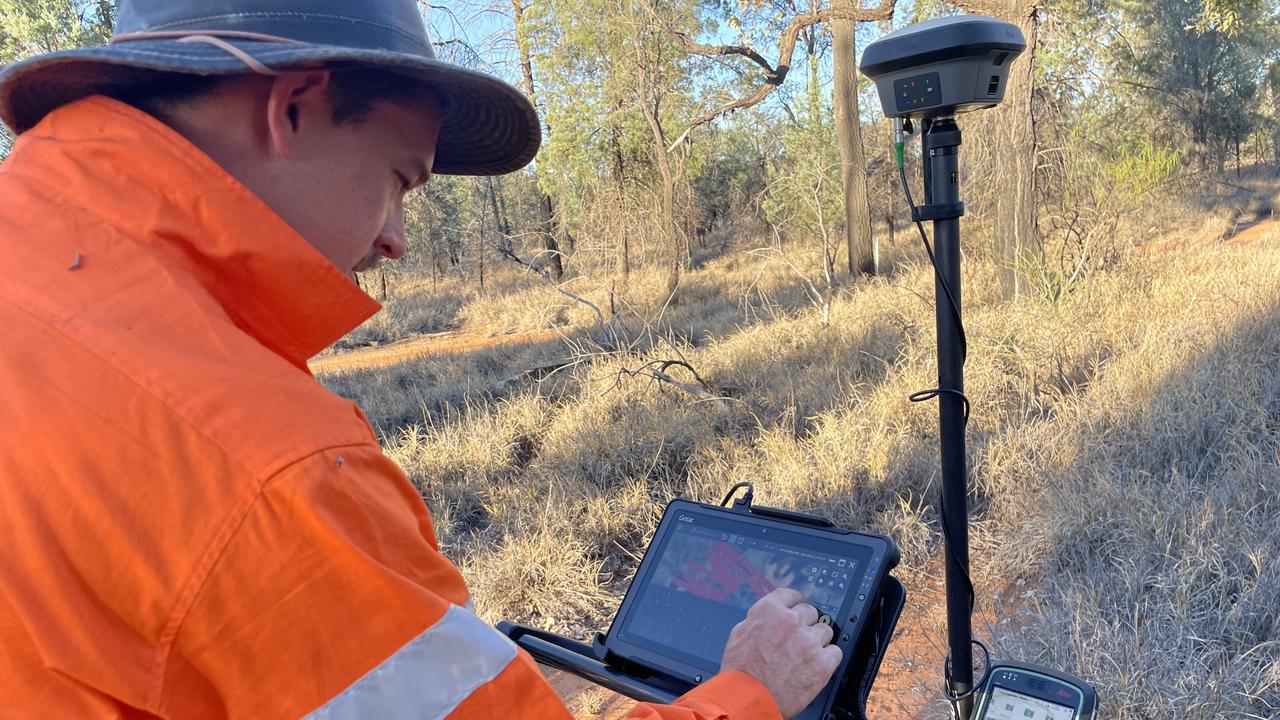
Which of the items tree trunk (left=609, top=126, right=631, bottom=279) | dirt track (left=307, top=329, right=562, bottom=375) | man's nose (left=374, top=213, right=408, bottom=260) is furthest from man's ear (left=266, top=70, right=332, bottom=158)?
tree trunk (left=609, top=126, right=631, bottom=279)

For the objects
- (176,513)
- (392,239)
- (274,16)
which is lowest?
(176,513)

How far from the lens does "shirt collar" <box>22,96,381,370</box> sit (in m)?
0.83

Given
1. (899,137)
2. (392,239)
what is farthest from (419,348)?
(392,239)

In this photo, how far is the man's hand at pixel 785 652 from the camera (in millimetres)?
1198

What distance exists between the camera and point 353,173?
1040 mm

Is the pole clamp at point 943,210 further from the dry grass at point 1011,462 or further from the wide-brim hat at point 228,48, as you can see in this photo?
the dry grass at point 1011,462

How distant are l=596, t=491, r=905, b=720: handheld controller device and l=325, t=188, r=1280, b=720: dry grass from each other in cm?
147

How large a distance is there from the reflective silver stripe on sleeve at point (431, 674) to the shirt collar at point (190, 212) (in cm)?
39

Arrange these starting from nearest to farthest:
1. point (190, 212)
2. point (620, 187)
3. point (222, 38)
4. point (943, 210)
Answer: point (190, 212) → point (222, 38) → point (943, 210) → point (620, 187)

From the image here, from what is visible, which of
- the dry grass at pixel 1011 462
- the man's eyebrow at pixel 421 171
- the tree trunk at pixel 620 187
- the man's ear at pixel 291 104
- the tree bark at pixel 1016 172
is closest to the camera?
the man's ear at pixel 291 104

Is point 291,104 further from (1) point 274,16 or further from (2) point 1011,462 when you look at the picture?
(2) point 1011,462

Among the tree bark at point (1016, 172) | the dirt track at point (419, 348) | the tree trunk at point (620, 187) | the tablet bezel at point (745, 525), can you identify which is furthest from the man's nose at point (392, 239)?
the tree trunk at point (620, 187)

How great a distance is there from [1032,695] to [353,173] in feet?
4.79

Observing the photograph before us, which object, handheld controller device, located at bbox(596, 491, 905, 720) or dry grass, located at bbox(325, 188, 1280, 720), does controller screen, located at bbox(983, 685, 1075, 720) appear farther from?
dry grass, located at bbox(325, 188, 1280, 720)
